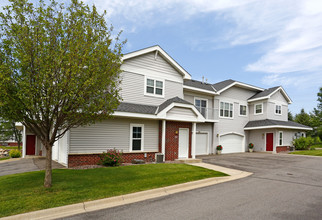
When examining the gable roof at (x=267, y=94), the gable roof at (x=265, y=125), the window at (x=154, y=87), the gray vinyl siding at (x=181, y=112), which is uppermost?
the gable roof at (x=267, y=94)

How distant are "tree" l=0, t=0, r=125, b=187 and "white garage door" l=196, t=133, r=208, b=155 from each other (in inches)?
562

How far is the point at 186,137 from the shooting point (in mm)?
16125

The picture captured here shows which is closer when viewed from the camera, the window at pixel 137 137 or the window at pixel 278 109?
the window at pixel 137 137

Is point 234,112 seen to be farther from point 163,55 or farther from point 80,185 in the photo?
point 80,185

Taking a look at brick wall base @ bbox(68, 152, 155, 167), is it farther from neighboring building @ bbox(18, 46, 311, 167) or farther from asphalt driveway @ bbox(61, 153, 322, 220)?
asphalt driveway @ bbox(61, 153, 322, 220)

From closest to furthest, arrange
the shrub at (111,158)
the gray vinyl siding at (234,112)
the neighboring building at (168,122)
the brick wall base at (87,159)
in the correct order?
the brick wall base at (87,159)
the shrub at (111,158)
the neighboring building at (168,122)
the gray vinyl siding at (234,112)

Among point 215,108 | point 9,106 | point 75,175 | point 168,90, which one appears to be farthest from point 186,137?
point 9,106

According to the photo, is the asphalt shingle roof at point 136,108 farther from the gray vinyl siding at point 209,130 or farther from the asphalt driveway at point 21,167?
the gray vinyl siding at point 209,130

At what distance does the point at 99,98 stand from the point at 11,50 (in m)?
2.99

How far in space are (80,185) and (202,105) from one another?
1525 centimetres

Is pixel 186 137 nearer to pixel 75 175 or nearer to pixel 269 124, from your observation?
pixel 75 175

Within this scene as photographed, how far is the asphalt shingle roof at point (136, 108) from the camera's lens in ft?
42.5

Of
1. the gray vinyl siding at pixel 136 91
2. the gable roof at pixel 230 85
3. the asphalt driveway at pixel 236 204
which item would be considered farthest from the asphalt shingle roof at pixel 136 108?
the gable roof at pixel 230 85

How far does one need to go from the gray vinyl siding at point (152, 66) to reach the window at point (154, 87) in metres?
0.59
